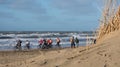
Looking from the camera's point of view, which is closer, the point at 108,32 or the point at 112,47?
the point at 112,47

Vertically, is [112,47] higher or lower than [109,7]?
lower

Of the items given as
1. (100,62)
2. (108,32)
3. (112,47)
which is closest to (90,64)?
(100,62)

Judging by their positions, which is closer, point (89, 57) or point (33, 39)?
point (89, 57)

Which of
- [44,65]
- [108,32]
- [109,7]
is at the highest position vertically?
[109,7]

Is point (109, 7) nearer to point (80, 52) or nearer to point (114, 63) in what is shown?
point (80, 52)

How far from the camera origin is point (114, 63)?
20.1ft

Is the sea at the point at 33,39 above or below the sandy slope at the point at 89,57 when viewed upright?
below

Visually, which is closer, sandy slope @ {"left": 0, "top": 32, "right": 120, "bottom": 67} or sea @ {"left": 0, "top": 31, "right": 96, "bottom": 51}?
sandy slope @ {"left": 0, "top": 32, "right": 120, "bottom": 67}

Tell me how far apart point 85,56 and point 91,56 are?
130mm

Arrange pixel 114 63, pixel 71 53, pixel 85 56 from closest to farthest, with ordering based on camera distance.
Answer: pixel 114 63
pixel 85 56
pixel 71 53

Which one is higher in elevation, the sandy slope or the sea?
the sandy slope

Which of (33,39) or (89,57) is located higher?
(89,57)

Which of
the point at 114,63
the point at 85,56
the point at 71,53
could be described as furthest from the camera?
the point at 71,53

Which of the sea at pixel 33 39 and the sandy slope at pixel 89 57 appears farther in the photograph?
the sea at pixel 33 39
